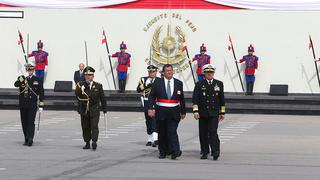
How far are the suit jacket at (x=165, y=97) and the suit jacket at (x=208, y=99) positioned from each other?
262 mm

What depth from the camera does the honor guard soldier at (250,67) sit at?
31.0 meters

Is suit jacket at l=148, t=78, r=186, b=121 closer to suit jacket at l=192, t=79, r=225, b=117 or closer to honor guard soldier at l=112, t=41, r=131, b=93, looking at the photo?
suit jacket at l=192, t=79, r=225, b=117

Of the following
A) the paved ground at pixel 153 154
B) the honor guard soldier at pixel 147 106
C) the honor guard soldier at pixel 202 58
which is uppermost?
the honor guard soldier at pixel 202 58

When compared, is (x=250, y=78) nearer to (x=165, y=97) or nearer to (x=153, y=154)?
(x=153, y=154)

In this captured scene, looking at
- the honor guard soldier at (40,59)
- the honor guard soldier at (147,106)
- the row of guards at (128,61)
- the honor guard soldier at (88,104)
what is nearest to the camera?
the honor guard soldier at (88,104)

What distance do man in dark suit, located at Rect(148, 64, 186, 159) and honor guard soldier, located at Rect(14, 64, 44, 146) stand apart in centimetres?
335

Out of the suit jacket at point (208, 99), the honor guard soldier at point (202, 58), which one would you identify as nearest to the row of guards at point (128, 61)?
the honor guard soldier at point (202, 58)

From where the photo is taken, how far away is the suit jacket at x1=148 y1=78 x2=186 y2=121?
617 inches

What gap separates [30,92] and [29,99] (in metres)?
0.19

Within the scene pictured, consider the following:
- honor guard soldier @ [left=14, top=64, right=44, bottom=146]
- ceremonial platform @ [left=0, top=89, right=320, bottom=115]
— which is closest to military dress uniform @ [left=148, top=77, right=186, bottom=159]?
honor guard soldier @ [left=14, top=64, right=44, bottom=146]

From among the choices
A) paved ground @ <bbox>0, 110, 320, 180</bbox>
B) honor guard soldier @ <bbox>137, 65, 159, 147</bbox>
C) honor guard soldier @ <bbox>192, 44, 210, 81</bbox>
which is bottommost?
paved ground @ <bbox>0, 110, 320, 180</bbox>

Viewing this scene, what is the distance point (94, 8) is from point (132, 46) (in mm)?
2058

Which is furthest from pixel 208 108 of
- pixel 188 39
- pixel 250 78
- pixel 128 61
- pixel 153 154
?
pixel 188 39

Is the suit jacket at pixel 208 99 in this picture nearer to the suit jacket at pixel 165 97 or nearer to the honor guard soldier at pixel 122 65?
the suit jacket at pixel 165 97
